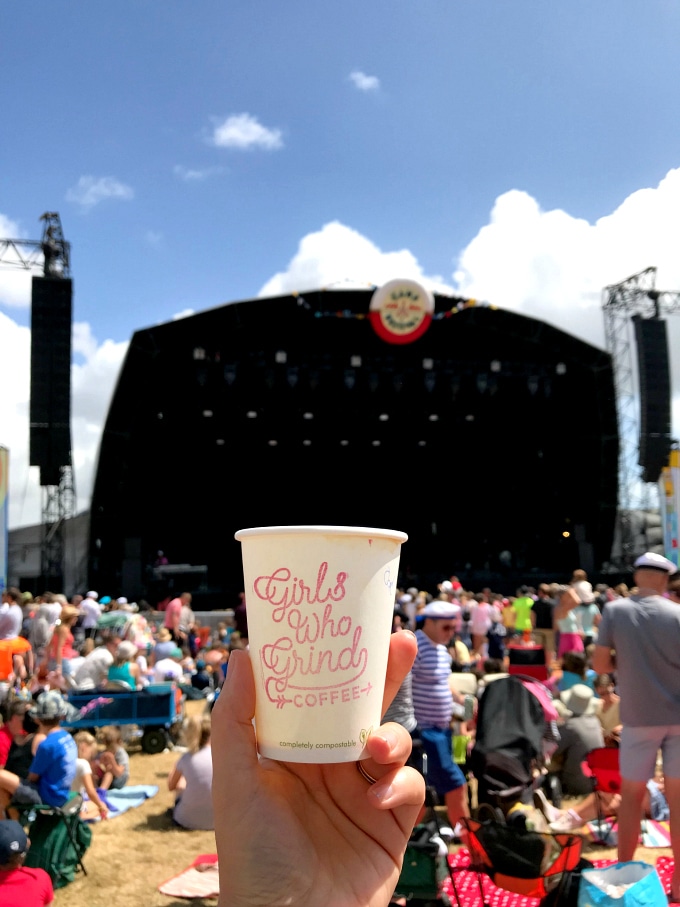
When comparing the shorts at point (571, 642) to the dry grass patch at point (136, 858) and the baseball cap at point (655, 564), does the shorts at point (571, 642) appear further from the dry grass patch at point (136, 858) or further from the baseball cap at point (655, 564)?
the baseball cap at point (655, 564)

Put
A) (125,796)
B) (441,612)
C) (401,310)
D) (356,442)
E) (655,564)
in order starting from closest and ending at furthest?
(655,564)
(441,612)
(125,796)
(401,310)
(356,442)

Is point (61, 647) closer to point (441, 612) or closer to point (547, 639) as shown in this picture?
point (441, 612)

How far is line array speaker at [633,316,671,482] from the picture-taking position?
2014 cm

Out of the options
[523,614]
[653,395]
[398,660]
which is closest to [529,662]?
[523,614]

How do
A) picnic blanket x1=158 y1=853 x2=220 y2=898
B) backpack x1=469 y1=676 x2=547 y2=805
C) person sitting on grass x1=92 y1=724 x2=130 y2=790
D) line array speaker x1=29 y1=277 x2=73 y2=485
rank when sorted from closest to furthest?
1. picnic blanket x1=158 y1=853 x2=220 y2=898
2. backpack x1=469 y1=676 x2=547 y2=805
3. person sitting on grass x1=92 y1=724 x2=130 y2=790
4. line array speaker x1=29 y1=277 x2=73 y2=485

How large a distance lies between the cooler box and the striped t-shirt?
429 cm

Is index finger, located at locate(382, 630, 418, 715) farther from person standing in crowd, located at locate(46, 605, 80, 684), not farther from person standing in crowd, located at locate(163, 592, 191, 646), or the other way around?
person standing in crowd, located at locate(163, 592, 191, 646)

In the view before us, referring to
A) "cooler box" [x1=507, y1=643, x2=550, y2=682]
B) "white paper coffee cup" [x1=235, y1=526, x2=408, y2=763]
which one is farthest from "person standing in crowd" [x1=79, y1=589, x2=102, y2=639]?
"white paper coffee cup" [x1=235, y1=526, x2=408, y2=763]

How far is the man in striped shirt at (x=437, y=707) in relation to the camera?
469cm

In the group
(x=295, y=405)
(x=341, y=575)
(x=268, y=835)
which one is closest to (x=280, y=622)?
(x=341, y=575)

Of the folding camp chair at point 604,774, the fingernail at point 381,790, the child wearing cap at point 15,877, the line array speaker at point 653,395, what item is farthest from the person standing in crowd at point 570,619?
the line array speaker at point 653,395

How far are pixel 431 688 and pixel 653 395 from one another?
17.7 metres

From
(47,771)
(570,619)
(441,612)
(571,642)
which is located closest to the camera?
(441,612)

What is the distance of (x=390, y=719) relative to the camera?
13.1 ft
